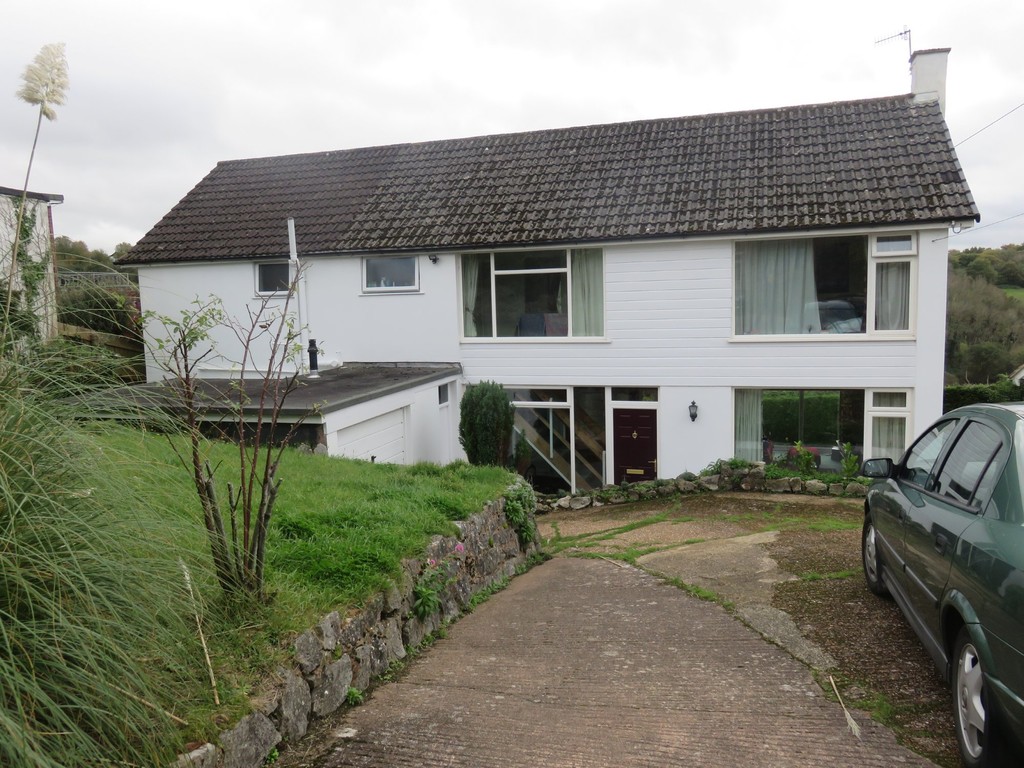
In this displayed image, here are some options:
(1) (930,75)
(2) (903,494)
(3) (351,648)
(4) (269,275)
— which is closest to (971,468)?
(2) (903,494)

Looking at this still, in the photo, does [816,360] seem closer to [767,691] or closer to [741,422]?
[741,422]

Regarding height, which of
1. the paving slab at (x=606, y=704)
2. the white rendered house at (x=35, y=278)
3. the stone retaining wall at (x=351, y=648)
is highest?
the white rendered house at (x=35, y=278)

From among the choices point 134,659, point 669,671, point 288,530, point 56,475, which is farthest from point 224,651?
point 669,671

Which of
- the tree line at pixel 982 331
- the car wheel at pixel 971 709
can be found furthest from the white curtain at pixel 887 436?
the tree line at pixel 982 331

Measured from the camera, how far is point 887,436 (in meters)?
14.5

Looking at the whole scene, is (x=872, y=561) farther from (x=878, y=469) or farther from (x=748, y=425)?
(x=748, y=425)

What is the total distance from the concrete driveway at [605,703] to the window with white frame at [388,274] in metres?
11.3

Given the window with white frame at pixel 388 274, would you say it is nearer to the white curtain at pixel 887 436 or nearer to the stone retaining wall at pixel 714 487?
the stone retaining wall at pixel 714 487

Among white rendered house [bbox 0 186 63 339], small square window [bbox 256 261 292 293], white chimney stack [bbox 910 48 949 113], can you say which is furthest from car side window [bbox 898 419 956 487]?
small square window [bbox 256 261 292 293]

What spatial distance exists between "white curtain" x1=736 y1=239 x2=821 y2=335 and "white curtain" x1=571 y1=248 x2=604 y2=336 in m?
2.66

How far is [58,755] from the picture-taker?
8.71ft

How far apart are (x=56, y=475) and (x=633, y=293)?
43.1ft

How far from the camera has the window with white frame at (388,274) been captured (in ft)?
55.3

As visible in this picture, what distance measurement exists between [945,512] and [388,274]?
14.0 metres
